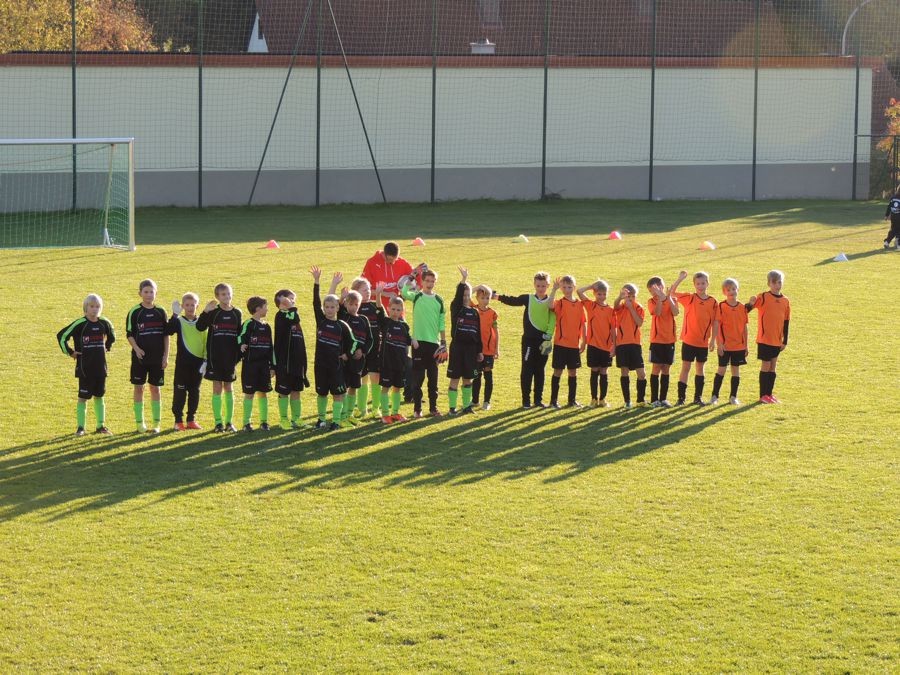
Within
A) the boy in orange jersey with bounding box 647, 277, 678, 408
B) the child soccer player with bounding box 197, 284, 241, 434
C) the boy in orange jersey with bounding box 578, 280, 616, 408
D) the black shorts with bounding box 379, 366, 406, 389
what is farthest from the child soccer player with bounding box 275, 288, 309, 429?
the boy in orange jersey with bounding box 647, 277, 678, 408

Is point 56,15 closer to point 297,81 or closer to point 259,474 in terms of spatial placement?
point 297,81

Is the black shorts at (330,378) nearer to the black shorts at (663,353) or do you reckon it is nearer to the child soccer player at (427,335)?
the child soccer player at (427,335)

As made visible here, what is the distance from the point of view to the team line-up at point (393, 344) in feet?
38.3

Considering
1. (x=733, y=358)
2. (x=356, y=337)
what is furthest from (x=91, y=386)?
(x=733, y=358)

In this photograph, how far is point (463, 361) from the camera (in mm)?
12680

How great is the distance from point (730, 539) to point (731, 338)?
14.9 ft

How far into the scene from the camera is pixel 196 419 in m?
12.5

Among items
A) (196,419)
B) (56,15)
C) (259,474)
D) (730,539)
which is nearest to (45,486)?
(259,474)

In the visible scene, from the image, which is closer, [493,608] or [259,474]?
[493,608]

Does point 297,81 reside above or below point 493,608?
above

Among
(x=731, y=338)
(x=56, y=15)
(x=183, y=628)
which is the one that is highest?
(x=56, y=15)

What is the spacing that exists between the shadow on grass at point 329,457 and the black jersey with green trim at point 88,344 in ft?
2.18

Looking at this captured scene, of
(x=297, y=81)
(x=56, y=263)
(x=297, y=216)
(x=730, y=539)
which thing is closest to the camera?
(x=730, y=539)

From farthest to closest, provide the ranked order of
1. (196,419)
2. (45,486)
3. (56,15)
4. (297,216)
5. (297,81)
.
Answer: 1. (56,15)
2. (297,81)
3. (297,216)
4. (196,419)
5. (45,486)
